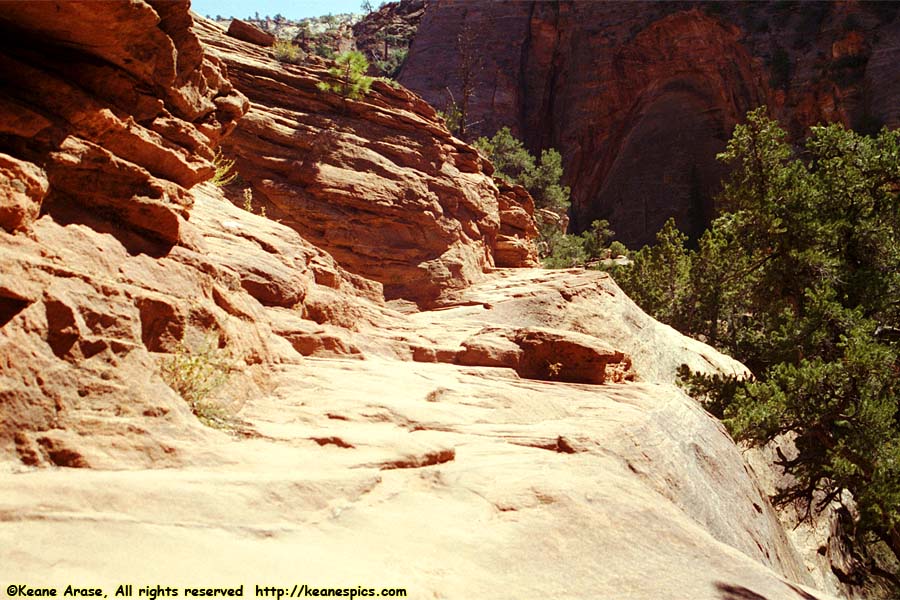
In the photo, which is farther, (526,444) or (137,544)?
(526,444)

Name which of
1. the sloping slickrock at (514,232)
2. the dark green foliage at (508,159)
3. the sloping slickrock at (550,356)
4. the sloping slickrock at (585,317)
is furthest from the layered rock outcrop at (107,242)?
the dark green foliage at (508,159)

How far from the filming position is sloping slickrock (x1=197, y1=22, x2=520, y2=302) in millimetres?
16078

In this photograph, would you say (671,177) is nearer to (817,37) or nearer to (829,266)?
(817,37)

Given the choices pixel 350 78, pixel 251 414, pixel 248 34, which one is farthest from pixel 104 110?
pixel 248 34

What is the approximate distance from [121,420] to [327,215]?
40.0 ft

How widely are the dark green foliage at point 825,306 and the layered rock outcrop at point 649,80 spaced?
22214 millimetres

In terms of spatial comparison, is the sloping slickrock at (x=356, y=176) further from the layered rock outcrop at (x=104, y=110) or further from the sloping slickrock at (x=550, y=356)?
the layered rock outcrop at (x=104, y=110)

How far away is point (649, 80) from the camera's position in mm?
44906

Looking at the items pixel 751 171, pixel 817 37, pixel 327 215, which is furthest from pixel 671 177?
pixel 327 215

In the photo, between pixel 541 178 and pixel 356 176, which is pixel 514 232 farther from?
pixel 541 178

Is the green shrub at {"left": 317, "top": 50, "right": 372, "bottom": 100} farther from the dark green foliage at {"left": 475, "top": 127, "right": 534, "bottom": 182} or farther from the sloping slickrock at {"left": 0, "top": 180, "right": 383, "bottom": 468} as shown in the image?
the dark green foliage at {"left": 475, "top": 127, "right": 534, "bottom": 182}

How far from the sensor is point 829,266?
43.2ft

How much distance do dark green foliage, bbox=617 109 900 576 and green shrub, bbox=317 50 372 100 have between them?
31.4 feet

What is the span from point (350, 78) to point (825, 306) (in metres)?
13.0
